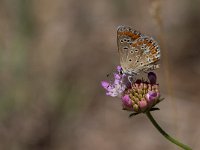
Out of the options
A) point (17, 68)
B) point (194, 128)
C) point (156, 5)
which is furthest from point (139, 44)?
point (17, 68)

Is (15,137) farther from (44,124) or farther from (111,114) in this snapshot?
(111,114)

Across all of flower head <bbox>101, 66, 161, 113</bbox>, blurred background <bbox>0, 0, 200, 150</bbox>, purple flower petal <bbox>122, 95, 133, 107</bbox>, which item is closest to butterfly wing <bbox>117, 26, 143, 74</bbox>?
flower head <bbox>101, 66, 161, 113</bbox>

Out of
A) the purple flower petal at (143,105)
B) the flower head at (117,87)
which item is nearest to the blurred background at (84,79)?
the flower head at (117,87)

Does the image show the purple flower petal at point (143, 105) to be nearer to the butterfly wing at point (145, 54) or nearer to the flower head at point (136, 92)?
the flower head at point (136, 92)

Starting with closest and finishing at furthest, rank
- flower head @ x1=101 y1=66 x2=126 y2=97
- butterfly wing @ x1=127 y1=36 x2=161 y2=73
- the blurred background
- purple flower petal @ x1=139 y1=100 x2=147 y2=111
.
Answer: purple flower petal @ x1=139 y1=100 x2=147 y2=111, butterfly wing @ x1=127 y1=36 x2=161 y2=73, flower head @ x1=101 y1=66 x2=126 y2=97, the blurred background

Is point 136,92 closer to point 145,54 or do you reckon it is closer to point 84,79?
point 145,54

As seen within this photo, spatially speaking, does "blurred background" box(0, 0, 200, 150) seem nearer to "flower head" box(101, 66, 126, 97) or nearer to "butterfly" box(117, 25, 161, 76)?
"flower head" box(101, 66, 126, 97)
